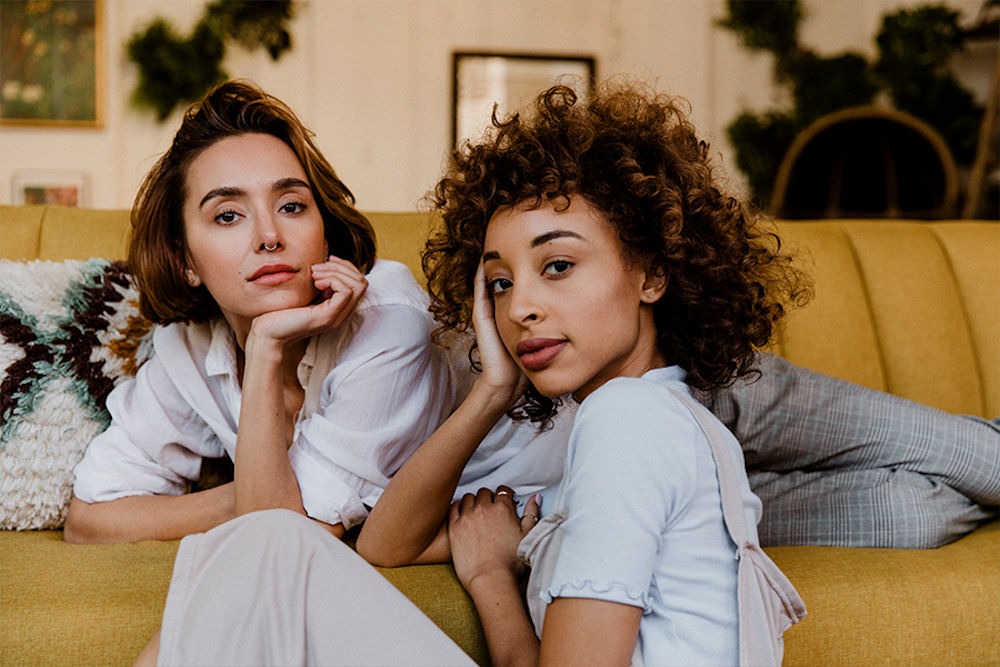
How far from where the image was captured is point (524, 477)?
1.68 m

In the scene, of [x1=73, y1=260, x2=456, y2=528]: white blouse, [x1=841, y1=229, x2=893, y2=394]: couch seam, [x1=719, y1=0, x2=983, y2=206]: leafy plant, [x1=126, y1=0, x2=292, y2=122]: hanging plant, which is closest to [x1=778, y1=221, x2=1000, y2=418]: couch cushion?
[x1=841, y1=229, x2=893, y2=394]: couch seam

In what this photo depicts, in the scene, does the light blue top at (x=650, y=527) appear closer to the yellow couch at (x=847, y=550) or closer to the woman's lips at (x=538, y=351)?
the woman's lips at (x=538, y=351)

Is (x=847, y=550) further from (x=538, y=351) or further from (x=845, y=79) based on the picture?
(x=845, y=79)

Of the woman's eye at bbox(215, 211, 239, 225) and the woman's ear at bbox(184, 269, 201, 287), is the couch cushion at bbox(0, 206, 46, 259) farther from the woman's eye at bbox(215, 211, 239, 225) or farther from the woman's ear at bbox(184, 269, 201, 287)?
the woman's eye at bbox(215, 211, 239, 225)

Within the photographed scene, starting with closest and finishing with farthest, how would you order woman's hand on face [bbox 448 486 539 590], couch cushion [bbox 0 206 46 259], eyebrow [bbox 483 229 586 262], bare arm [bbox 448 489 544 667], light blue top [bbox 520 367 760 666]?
light blue top [bbox 520 367 760 666], eyebrow [bbox 483 229 586 262], bare arm [bbox 448 489 544 667], woman's hand on face [bbox 448 486 539 590], couch cushion [bbox 0 206 46 259]

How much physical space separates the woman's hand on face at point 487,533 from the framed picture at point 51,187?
434 centimetres

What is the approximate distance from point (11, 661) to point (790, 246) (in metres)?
1.67

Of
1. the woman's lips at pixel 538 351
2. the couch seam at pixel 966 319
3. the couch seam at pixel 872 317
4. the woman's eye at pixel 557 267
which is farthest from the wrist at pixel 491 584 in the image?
the couch seam at pixel 966 319

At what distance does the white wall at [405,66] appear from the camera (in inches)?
207

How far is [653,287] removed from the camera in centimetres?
127

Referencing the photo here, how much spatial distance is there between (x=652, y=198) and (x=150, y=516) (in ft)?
3.24

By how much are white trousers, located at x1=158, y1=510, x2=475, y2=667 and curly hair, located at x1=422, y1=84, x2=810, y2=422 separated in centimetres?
47

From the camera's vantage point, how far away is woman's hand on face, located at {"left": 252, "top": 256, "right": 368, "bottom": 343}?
1.53 m

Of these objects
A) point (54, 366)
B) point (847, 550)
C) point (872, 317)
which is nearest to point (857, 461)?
point (847, 550)
